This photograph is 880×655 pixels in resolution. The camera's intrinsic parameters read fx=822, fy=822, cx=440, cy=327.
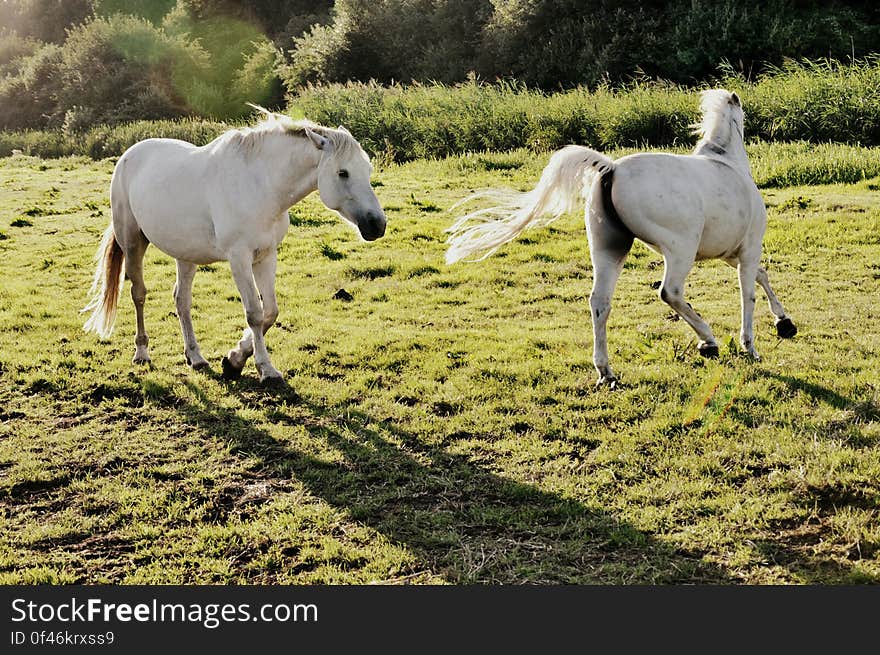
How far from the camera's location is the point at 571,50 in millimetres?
27219

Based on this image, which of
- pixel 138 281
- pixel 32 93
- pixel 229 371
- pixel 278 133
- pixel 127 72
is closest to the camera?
pixel 278 133

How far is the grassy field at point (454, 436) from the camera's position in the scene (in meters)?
4.11

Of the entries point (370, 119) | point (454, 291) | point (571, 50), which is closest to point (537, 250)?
point (454, 291)

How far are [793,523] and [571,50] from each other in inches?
994

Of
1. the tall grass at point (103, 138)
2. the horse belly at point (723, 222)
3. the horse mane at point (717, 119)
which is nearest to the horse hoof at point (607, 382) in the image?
the horse belly at point (723, 222)

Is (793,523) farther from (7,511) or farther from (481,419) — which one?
(7,511)

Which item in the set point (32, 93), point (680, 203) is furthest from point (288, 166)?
point (32, 93)

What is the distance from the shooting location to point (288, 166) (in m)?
6.11

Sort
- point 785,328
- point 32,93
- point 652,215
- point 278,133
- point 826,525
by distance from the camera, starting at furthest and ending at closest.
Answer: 1. point 32,93
2. point 785,328
3. point 278,133
4. point 652,215
5. point 826,525

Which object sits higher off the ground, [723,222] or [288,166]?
[288,166]

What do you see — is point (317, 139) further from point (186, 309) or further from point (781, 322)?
point (781, 322)

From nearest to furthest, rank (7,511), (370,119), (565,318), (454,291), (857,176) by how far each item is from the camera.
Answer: (7,511) → (565,318) → (454,291) → (857,176) → (370,119)

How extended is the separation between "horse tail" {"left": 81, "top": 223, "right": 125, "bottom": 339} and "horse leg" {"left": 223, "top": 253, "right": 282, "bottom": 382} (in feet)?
5.16

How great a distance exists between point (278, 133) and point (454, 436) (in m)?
2.64
